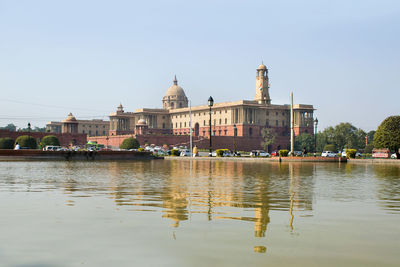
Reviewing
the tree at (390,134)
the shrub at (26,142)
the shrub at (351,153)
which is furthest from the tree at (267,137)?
the shrub at (351,153)

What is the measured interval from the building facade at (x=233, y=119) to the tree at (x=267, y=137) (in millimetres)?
1962

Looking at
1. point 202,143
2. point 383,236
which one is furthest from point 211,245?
point 202,143

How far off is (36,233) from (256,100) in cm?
14005

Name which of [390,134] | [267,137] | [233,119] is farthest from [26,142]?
[267,137]

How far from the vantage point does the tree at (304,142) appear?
12644 centimetres

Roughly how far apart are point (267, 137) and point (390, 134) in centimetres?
7626

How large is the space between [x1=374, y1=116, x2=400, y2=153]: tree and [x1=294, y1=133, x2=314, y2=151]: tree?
6139 cm

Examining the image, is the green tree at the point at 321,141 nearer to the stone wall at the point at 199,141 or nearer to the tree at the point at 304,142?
the tree at the point at 304,142

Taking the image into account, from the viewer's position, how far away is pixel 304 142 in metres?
128

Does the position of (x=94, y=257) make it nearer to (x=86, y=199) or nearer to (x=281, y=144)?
(x=86, y=199)

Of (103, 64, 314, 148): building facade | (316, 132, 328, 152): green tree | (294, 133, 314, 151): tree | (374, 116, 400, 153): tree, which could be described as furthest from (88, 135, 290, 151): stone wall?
(374, 116, 400, 153): tree

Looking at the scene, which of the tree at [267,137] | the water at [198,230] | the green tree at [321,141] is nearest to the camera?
the water at [198,230]

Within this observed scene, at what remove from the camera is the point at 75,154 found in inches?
2344

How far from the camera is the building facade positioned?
13975cm
